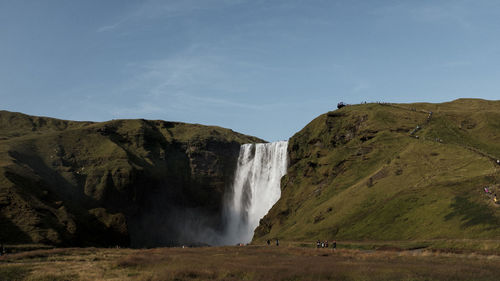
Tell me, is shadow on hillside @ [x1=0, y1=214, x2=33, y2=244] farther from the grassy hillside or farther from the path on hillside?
the path on hillside

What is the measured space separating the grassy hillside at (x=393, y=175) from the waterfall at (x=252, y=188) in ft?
24.7

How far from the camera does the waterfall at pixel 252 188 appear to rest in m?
132

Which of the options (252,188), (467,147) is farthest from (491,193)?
(252,188)

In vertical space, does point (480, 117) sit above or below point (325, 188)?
above

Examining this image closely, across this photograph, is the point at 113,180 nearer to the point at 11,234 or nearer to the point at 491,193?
the point at 11,234

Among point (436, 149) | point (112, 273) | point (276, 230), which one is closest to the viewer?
point (112, 273)

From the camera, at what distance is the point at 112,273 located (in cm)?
3709

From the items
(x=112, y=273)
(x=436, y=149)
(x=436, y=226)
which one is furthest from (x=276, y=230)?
(x=112, y=273)

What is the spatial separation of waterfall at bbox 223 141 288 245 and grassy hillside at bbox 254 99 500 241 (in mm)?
7531

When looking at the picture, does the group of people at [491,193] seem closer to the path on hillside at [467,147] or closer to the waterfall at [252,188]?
the path on hillside at [467,147]

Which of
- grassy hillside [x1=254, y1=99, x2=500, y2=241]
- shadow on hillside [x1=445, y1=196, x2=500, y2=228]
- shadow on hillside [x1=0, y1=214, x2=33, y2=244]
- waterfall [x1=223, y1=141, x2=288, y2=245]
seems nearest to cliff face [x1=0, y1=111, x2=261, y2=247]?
shadow on hillside [x1=0, y1=214, x2=33, y2=244]

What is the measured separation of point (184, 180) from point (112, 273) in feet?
367

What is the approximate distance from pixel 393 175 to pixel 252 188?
202 ft

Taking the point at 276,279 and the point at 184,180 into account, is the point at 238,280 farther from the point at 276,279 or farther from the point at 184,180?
the point at 184,180
